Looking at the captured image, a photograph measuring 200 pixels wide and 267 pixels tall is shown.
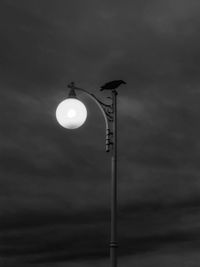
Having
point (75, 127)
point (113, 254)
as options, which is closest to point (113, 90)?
point (75, 127)

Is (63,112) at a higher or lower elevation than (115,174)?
higher

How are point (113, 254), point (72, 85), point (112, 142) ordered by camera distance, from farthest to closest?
point (72, 85) → point (112, 142) → point (113, 254)

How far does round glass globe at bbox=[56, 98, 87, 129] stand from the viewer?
11.0 metres

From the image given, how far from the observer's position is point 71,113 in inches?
432

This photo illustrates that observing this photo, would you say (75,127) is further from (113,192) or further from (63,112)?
(113,192)

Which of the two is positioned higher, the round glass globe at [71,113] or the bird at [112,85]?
the bird at [112,85]

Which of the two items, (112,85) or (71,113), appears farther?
(112,85)

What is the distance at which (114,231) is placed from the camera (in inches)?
393

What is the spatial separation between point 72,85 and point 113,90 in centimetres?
108

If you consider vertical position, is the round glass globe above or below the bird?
below

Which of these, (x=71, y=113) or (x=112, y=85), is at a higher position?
(x=112, y=85)

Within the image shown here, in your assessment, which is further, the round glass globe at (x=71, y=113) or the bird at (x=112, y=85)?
the bird at (x=112, y=85)

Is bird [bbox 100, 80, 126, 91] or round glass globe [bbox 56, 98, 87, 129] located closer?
round glass globe [bbox 56, 98, 87, 129]

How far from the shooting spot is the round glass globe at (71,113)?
1096 cm
